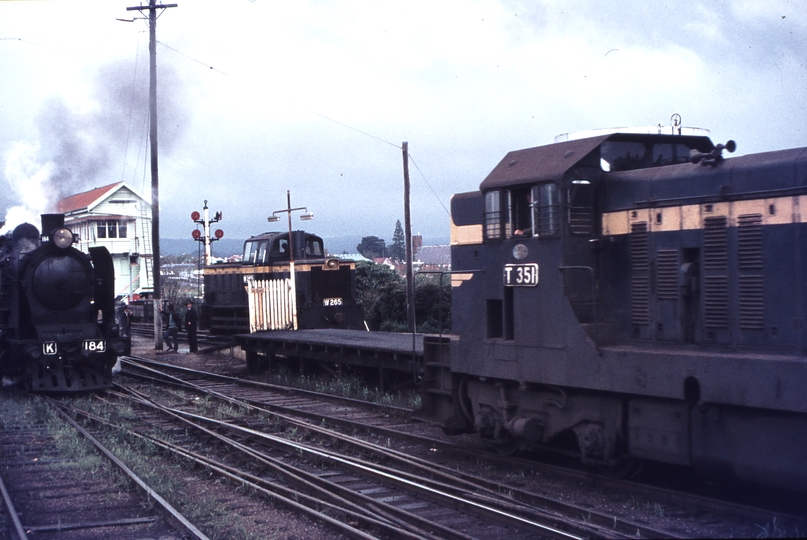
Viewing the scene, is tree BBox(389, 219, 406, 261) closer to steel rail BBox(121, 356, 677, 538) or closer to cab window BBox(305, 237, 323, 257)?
cab window BBox(305, 237, 323, 257)

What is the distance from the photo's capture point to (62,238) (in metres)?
16.3

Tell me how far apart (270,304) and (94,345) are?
6572mm

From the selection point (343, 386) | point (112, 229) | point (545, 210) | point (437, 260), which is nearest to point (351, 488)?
point (545, 210)

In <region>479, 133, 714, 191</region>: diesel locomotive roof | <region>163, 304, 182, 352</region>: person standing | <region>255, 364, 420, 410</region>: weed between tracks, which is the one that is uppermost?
<region>479, 133, 714, 191</region>: diesel locomotive roof

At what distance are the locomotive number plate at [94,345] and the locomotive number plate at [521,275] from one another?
1068cm

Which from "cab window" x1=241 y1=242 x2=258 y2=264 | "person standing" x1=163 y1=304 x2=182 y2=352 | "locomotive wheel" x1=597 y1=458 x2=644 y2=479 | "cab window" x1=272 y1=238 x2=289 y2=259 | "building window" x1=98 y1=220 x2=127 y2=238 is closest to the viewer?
"locomotive wheel" x1=597 y1=458 x2=644 y2=479

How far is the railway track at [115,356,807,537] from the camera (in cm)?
642

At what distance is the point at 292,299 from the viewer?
71.8ft

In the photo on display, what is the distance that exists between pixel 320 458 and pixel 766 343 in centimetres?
541

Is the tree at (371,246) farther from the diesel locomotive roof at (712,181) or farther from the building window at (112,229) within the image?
the diesel locomotive roof at (712,181)

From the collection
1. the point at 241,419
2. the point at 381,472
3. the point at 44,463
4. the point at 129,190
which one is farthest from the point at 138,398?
the point at 129,190

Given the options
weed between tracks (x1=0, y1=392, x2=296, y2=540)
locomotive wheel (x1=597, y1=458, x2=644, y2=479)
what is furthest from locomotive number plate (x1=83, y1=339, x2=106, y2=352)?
locomotive wheel (x1=597, y1=458, x2=644, y2=479)

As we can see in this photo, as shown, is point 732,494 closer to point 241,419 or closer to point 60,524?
point 60,524

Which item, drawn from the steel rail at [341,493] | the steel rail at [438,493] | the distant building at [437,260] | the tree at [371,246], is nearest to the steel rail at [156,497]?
the steel rail at [341,493]
